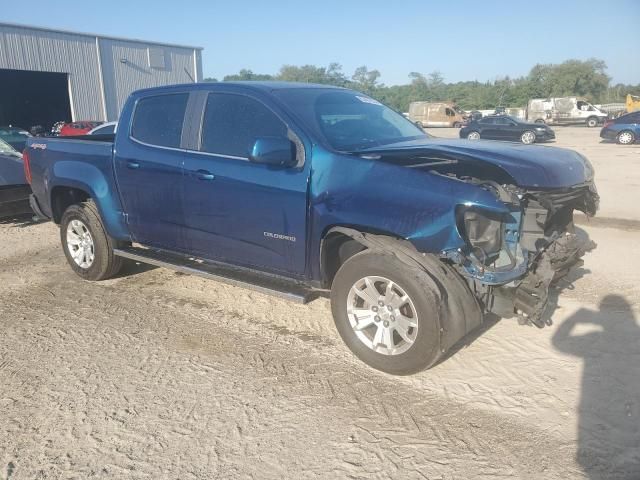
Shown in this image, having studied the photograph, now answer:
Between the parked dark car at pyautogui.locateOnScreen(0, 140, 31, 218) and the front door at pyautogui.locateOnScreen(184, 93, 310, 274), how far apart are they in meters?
5.04

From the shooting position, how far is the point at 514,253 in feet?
11.4

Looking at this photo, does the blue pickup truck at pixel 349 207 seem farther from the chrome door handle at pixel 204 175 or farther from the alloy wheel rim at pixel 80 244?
the alloy wheel rim at pixel 80 244

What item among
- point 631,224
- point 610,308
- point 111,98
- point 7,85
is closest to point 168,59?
point 111,98

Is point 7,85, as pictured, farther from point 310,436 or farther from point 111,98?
point 310,436

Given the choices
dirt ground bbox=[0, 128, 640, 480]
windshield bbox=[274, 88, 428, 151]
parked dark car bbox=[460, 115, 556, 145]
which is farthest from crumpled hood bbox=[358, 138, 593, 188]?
parked dark car bbox=[460, 115, 556, 145]

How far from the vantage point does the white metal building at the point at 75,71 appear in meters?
25.5

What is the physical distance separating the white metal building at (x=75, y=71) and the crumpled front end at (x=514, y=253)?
1079 inches

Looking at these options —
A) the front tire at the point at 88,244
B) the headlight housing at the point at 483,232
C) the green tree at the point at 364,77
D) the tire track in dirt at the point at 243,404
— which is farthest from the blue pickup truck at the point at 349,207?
the green tree at the point at 364,77

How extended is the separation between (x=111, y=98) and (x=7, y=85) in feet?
30.1

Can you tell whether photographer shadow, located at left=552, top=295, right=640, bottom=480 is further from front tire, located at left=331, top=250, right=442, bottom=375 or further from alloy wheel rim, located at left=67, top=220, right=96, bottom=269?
alloy wheel rim, located at left=67, top=220, right=96, bottom=269

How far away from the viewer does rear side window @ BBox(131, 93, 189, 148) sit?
4695 millimetres

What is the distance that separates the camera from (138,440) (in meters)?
2.96

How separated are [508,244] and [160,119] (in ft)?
10.7

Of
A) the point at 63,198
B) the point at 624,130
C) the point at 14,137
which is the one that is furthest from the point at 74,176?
the point at 624,130
